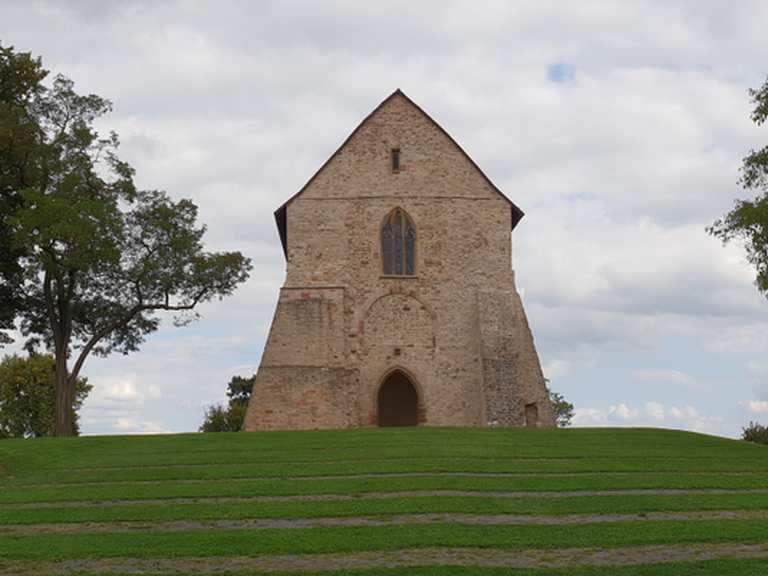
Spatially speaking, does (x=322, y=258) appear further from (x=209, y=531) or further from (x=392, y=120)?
(x=209, y=531)

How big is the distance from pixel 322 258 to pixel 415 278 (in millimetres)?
3400

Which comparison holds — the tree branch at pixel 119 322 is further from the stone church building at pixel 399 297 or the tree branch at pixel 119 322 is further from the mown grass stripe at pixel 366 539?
the mown grass stripe at pixel 366 539

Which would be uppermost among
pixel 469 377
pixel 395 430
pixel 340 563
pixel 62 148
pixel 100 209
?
pixel 62 148

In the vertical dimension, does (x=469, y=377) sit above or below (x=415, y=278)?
below

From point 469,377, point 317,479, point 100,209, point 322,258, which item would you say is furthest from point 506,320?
point 317,479

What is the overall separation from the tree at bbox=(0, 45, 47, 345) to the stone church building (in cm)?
945

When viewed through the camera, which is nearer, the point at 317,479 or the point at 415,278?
the point at 317,479

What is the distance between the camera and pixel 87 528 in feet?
44.0

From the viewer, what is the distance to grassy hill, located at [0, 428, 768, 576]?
11.0m

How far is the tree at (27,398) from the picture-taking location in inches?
2282

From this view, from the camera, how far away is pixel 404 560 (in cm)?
1088

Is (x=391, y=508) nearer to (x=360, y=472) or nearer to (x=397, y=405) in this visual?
(x=360, y=472)

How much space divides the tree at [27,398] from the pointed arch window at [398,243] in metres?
32.0

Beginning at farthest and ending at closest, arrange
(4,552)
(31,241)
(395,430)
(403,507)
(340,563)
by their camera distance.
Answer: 1. (31,241)
2. (395,430)
3. (403,507)
4. (4,552)
5. (340,563)
